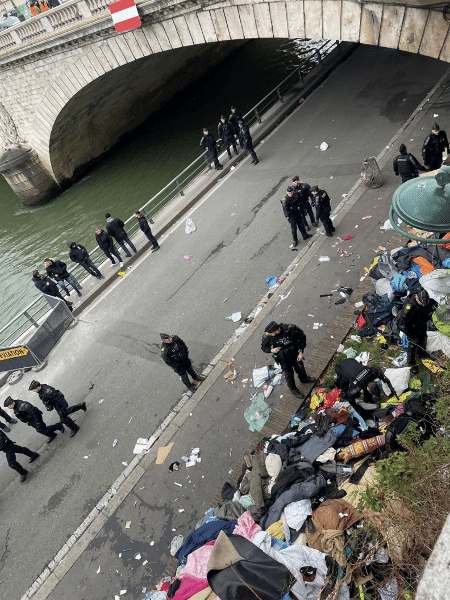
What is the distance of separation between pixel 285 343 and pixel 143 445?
12.3 ft

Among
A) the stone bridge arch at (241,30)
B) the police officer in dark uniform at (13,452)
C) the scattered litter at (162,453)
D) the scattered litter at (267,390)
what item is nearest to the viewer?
the scattered litter at (162,453)

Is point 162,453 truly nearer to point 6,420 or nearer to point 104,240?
point 6,420

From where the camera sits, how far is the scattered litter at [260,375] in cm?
857

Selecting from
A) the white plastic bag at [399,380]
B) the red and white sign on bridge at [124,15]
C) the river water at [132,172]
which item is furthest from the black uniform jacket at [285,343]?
the red and white sign on bridge at [124,15]

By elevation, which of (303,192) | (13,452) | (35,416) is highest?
(303,192)

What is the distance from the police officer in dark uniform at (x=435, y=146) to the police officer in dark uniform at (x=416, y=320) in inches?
210

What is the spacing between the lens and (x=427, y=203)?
384cm

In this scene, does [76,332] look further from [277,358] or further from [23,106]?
[23,106]

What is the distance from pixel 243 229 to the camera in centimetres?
1291

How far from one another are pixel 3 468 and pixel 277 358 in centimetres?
704

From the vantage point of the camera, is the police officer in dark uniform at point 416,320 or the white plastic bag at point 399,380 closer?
the police officer in dark uniform at point 416,320

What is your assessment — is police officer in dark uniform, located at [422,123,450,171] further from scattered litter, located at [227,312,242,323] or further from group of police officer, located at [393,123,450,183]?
scattered litter, located at [227,312,242,323]

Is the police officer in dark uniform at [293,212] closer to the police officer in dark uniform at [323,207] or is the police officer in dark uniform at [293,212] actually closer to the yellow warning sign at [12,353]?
the police officer in dark uniform at [323,207]

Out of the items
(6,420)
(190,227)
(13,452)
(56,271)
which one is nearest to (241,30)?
(190,227)
